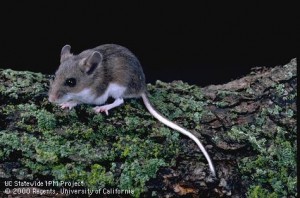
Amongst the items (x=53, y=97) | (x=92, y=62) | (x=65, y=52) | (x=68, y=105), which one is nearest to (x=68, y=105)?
(x=68, y=105)

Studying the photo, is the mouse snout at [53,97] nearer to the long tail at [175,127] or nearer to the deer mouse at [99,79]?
the deer mouse at [99,79]

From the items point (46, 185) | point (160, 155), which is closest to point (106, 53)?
point (160, 155)

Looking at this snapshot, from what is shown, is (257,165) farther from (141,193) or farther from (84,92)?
(84,92)

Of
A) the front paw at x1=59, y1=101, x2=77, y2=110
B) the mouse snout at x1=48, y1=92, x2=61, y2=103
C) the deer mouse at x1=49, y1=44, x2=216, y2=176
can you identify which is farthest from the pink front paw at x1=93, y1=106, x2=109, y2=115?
the mouse snout at x1=48, y1=92, x2=61, y2=103

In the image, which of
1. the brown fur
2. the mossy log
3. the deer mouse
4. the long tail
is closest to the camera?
the mossy log

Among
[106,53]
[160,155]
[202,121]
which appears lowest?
[160,155]

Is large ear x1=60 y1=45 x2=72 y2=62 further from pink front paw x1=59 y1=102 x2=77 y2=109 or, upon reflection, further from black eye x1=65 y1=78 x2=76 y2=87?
pink front paw x1=59 y1=102 x2=77 y2=109

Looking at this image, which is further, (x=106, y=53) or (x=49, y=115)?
(x=106, y=53)
